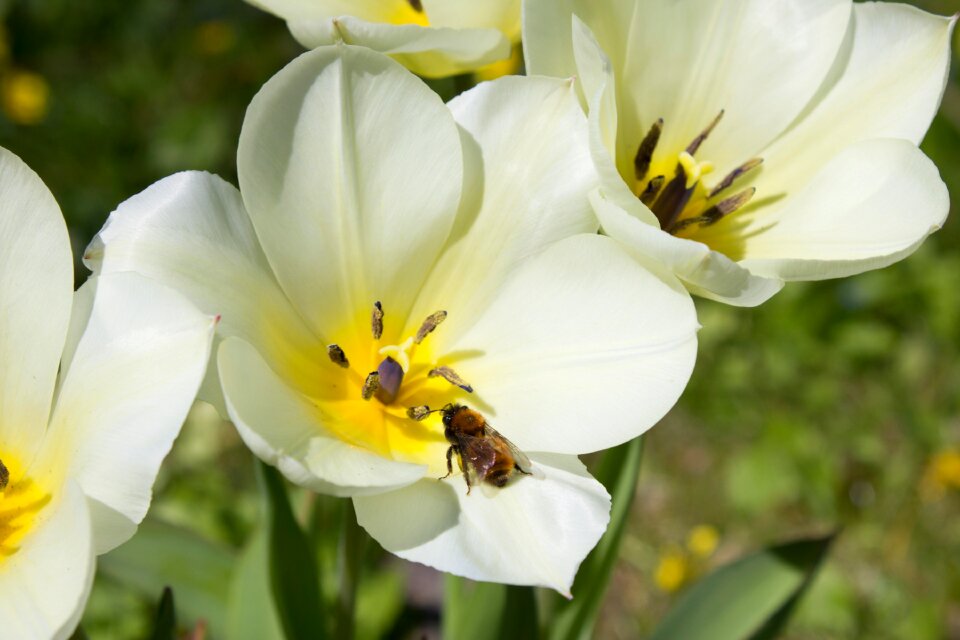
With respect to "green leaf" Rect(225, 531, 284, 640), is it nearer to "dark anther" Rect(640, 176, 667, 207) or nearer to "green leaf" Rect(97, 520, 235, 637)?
"green leaf" Rect(97, 520, 235, 637)

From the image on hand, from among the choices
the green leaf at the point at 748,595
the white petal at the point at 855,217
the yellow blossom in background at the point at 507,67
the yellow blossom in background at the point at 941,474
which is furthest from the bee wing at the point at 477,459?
the yellow blossom in background at the point at 941,474

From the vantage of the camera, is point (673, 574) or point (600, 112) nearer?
point (600, 112)

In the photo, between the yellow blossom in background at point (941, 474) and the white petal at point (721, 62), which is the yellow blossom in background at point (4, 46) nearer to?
the white petal at point (721, 62)

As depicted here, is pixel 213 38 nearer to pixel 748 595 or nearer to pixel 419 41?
pixel 419 41

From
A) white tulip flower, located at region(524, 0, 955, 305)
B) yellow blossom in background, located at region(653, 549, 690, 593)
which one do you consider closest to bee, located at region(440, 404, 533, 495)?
white tulip flower, located at region(524, 0, 955, 305)

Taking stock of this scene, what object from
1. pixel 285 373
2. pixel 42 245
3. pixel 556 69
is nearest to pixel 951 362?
pixel 556 69

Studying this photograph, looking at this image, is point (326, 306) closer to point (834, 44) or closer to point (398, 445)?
point (398, 445)

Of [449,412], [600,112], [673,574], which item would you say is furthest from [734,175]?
[673,574]
